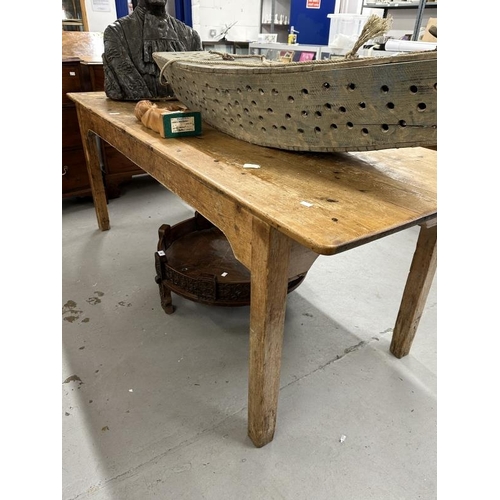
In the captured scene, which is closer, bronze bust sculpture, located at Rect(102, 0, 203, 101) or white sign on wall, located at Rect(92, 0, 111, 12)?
bronze bust sculpture, located at Rect(102, 0, 203, 101)

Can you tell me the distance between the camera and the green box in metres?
1.12

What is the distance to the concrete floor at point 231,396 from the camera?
0.96 m

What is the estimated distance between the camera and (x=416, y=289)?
1.21 m

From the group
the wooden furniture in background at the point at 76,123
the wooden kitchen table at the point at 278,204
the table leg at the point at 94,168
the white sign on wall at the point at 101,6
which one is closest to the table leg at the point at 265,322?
the wooden kitchen table at the point at 278,204

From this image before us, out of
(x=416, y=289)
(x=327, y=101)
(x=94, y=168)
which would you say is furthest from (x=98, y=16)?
(x=416, y=289)

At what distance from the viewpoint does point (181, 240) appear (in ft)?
5.55

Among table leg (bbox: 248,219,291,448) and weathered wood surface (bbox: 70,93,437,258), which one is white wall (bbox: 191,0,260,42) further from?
table leg (bbox: 248,219,291,448)

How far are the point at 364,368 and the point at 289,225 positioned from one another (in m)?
0.84

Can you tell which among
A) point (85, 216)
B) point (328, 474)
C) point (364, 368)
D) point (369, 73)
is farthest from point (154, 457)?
point (85, 216)

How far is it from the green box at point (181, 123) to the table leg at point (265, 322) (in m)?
0.54

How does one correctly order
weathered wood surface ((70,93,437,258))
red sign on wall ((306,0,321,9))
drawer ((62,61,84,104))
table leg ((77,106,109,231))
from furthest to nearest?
red sign on wall ((306,0,321,9)) → drawer ((62,61,84,104)) → table leg ((77,106,109,231)) → weathered wood surface ((70,93,437,258))

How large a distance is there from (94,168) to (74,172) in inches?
16.9

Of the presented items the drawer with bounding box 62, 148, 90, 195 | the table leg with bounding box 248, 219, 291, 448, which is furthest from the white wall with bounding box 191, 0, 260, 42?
the table leg with bounding box 248, 219, 291, 448

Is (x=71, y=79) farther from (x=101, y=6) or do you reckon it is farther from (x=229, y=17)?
(x=229, y=17)
